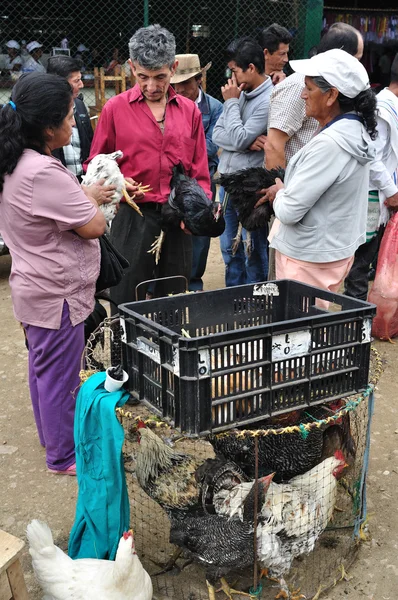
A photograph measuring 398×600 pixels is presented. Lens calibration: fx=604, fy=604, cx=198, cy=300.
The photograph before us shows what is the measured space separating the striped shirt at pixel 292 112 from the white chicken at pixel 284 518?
230 centimetres

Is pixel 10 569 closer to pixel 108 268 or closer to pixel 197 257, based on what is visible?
pixel 108 268

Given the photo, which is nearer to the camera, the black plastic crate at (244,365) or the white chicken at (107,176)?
the black plastic crate at (244,365)

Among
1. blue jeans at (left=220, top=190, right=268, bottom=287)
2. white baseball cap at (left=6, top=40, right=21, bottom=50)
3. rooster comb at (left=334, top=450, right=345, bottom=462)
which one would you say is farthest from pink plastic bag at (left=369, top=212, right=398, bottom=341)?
white baseball cap at (left=6, top=40, right=21, bottom=50)

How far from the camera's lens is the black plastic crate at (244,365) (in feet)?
6.54

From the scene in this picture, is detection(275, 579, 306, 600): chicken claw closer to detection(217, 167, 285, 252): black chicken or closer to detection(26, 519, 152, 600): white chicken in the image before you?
detection(26, 519, 152, 600): white chicken

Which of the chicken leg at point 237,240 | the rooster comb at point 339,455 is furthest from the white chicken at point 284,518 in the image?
the chicken leg at point 237,240

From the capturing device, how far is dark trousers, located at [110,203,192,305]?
377 cm

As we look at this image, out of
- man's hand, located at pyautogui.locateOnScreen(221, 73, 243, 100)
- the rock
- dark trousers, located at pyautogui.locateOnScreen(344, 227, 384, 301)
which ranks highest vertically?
man's hand, located at pyautogui.locateOnScreen(221, 73, 243, 100)

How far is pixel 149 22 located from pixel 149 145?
24.2 feet

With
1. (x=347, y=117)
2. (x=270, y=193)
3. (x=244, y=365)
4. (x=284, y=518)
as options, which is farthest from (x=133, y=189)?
(x=284, y=518)

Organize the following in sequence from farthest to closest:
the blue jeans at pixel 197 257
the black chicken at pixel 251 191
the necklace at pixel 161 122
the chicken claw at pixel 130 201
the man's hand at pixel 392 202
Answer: the blue jeans at pixel 197 257, the man's hand at pixel 392 202, the black chicken at pixel 251 191, the necklace at pixel 161 122, the chicken claw at pixel 130 201

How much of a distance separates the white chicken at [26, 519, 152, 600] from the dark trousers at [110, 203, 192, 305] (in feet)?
5.91

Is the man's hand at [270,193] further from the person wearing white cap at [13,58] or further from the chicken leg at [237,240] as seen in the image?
the person wearing white cap at [13,58]

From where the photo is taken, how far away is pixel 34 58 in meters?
10.2
